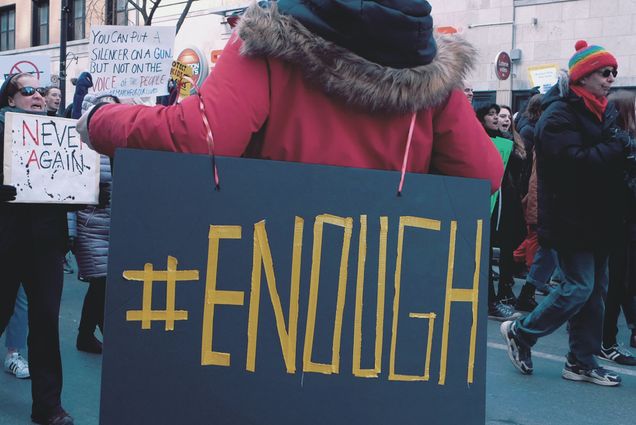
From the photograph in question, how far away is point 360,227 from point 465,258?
27cm

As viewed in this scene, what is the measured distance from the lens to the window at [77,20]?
26859 millimetres

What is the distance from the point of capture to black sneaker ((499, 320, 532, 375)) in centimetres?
558

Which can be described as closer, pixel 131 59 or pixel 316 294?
pixel 316 294

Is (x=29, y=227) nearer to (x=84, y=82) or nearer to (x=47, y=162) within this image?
(x=47, y=162)

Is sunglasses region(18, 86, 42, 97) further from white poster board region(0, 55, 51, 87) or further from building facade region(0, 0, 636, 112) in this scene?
building facade region(0, 0, 636, 112)

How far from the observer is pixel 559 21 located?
53.0ft

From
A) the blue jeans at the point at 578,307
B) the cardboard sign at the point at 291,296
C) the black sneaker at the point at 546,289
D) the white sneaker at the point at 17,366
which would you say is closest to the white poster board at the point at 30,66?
the white sneaker at the point at 17,366

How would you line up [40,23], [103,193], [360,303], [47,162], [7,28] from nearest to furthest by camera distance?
[360,303], [47,162], [103,193], [40,23], [7,28]

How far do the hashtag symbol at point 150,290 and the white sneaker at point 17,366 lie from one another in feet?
12.7

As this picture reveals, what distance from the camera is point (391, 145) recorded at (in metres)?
2.12

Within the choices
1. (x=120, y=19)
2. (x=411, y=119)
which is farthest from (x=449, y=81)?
(x=120, y=19)

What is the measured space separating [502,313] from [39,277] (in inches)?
179

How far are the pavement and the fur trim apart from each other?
2.98m

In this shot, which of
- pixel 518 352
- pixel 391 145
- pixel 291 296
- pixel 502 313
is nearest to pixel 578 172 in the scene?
pixel 518 352
